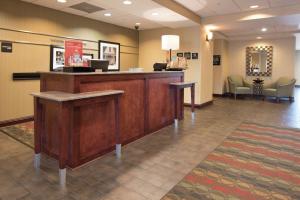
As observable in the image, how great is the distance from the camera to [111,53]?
23.7ft

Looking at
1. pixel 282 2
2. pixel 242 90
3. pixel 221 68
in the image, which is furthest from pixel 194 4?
pixel 242 90

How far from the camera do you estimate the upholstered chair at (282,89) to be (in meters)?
8.57

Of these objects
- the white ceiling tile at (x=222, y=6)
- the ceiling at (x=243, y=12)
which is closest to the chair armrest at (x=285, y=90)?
the ceiling at (x=243, y=12)

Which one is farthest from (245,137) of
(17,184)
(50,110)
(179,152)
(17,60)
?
(17,60)

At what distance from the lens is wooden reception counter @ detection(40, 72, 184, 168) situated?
281cm

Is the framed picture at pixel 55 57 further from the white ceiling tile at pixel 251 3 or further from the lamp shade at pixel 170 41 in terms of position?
the white ceiling tile at pixel 251 3

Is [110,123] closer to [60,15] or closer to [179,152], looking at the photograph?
[179,152]

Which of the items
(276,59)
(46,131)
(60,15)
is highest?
(60,15)

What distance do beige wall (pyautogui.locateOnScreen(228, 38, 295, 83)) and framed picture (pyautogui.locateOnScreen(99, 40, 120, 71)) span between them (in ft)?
18.9

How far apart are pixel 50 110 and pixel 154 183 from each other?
5.31 ft

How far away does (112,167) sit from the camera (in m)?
2.90

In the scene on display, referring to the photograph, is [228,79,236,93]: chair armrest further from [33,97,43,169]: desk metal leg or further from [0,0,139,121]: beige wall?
[33,97,43,169]: desk metal leg

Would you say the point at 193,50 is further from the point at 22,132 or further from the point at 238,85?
the point at 22,132

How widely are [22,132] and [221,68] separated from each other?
792 cm
